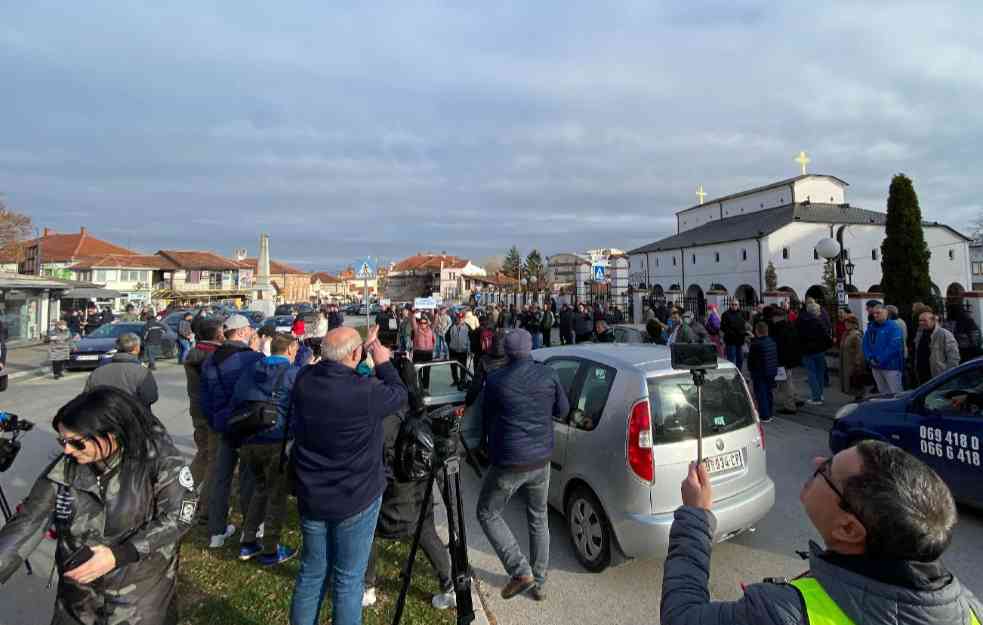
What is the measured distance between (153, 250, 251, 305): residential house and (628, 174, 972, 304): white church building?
5087 centimetres

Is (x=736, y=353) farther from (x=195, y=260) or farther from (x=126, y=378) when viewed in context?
(x=195, y=260)

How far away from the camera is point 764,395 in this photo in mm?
8438

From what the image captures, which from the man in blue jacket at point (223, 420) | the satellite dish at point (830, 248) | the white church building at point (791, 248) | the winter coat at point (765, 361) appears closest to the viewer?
the man in blue jacket at point (223, 420)

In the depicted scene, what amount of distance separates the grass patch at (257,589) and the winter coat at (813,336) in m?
8.36

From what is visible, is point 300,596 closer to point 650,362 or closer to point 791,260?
point 650,362

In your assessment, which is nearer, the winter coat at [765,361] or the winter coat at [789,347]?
the winter coat at [765,361]

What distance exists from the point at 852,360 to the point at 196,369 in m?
10.5

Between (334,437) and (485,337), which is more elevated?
(485,337)

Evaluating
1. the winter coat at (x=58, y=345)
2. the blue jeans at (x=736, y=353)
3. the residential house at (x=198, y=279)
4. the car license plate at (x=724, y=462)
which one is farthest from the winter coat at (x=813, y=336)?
the residential house at (x=198, y=279)

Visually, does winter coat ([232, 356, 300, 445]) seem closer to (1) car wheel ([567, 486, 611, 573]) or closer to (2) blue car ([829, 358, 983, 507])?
(1) car wheel ([567, 486, 611, 573])

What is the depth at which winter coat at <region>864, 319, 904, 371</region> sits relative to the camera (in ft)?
25.3

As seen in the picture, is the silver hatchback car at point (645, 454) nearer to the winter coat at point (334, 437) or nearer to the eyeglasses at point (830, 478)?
the winter coat at point (334, 437)

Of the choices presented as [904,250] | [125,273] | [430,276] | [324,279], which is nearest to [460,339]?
[904,250]

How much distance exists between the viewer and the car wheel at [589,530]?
379 cm
